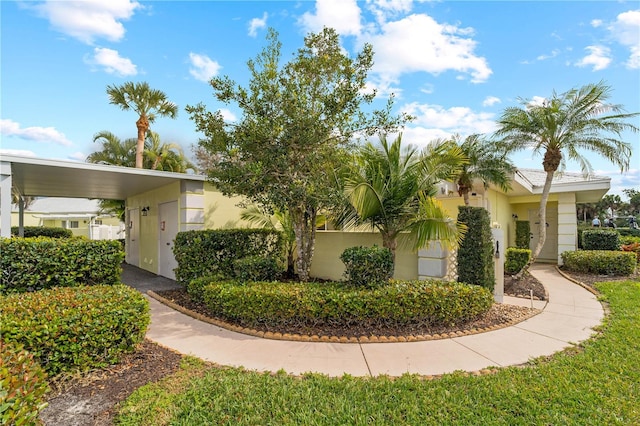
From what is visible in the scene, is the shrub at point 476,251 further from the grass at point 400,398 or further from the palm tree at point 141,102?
the palm tree at point 141,102

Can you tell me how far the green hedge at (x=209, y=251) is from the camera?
23.5 ft

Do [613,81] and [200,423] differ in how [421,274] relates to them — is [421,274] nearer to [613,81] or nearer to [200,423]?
[200,423]

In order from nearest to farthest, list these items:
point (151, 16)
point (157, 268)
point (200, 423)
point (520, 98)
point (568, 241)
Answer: point (200, 423) → point (151, 16) → point (520, 98) → point (157, 268) → point (568, 241)

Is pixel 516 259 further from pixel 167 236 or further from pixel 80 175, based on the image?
pixel 80 175

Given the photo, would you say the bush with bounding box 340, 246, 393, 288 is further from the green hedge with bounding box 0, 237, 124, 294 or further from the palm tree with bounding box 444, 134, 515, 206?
the palm tree with bounding box 444, 134, 515, 206

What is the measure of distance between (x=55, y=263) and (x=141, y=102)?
36.7 feet

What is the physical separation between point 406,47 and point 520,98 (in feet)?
15.1

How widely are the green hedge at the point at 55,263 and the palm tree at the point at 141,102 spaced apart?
10.1m

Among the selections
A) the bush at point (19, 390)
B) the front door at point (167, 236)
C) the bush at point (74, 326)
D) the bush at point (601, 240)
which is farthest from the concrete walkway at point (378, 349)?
the bush at point (601, 240)

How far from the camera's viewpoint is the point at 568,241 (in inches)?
464

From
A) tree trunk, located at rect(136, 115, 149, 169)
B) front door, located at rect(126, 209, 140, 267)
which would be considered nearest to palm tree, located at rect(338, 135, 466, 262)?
front door, located at rect(126, 209, 140, 267)

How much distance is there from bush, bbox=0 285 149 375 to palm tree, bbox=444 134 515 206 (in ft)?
29.3

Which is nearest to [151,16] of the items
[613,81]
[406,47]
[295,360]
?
[406,47]

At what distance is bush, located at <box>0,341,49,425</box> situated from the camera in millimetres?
1699
